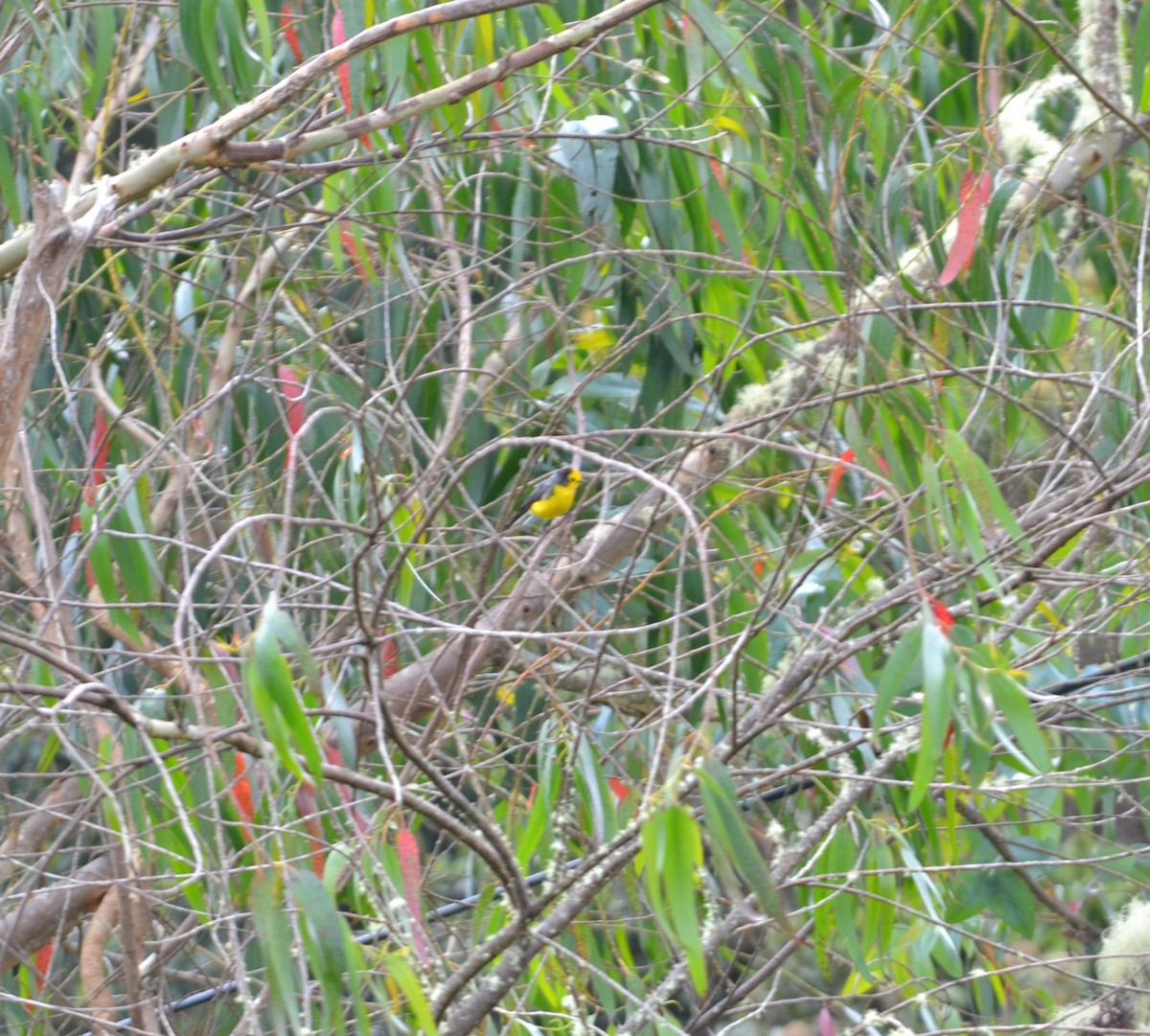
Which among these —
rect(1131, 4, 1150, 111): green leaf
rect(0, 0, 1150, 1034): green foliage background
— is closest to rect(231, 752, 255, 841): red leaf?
rect(0, 0, 1150, 1034): green foliage background

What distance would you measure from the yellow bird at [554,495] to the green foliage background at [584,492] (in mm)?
82

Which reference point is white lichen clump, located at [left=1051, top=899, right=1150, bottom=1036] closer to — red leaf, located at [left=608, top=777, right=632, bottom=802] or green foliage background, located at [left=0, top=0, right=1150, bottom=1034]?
green foliage background, located at [left=0, top=0, right=1150, bottom=1034]

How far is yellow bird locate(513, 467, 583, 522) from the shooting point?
2297 mm

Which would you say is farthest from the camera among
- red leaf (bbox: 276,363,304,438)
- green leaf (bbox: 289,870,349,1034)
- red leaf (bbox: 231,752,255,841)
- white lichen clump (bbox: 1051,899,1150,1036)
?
red leaf (bbox: 276,363,304,438)

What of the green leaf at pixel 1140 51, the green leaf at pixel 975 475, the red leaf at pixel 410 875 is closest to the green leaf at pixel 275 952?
the red leaf at pixel 410 875

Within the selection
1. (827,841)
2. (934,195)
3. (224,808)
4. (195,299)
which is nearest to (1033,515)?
(827,841)

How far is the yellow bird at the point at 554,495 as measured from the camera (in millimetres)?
2297

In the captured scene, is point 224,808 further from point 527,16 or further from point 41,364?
point 527,16

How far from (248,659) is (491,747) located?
123cm

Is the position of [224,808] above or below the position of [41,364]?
below

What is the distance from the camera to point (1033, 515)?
168cm

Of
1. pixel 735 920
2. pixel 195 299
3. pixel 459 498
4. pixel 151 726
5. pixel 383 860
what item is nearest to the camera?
pixel 151 726

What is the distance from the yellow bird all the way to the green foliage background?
0.08 metres

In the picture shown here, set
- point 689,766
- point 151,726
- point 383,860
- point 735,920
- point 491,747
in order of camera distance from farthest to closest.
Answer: point 491,747, point 735,920, point 383,860, point 151,726, point 689,766
